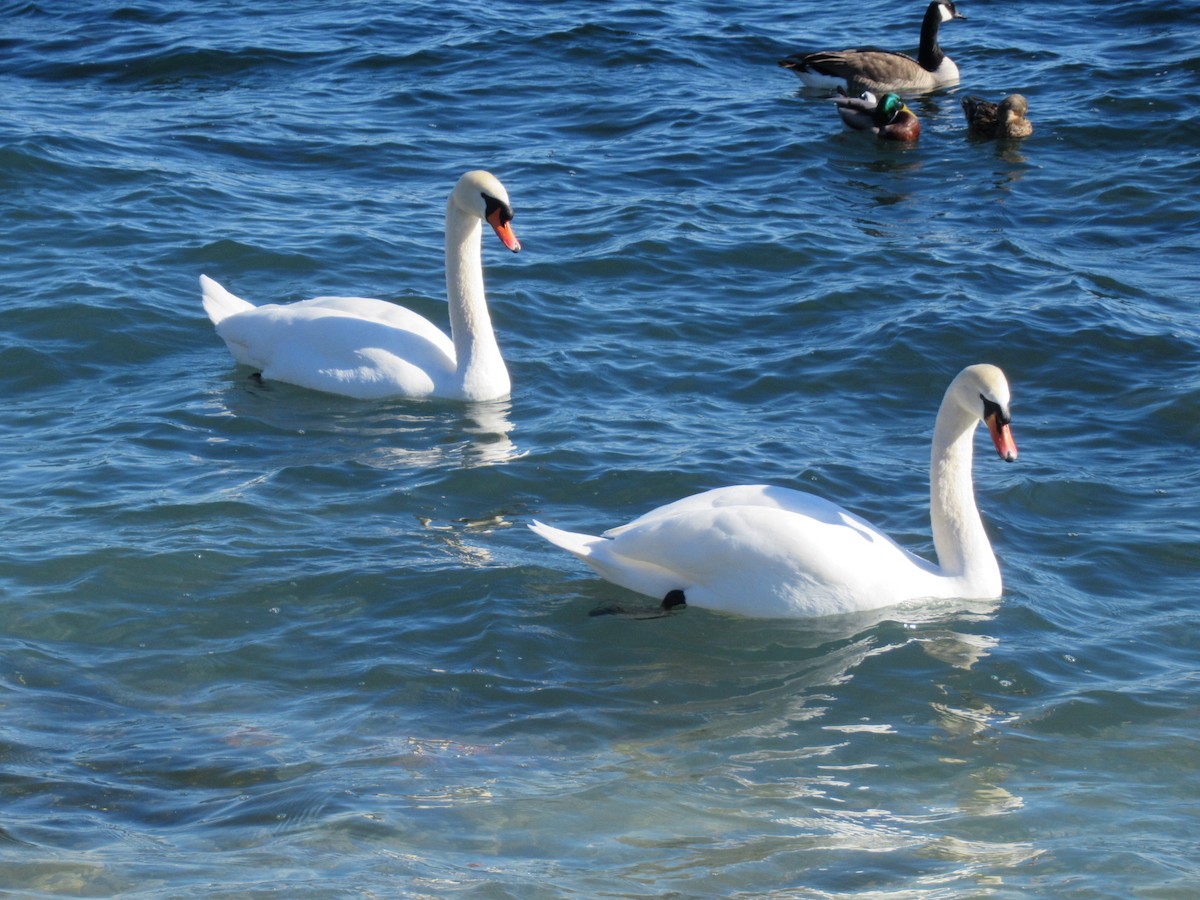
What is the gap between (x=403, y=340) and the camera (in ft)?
31.4

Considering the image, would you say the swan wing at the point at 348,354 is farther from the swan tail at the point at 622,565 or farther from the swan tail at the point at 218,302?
the swan tail at the point at 622,565

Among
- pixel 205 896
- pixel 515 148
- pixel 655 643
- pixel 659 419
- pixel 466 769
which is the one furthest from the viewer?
pixel 515 148

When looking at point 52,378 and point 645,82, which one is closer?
point 52,378

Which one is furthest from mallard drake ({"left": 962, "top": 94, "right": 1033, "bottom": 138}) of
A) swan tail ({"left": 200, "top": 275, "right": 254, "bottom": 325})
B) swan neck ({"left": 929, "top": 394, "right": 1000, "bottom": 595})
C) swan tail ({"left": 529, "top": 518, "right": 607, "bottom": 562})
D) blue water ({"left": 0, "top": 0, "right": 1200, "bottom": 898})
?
swan tail ({"left": 529, "top": 518, "right": 607, "bottom": 562})

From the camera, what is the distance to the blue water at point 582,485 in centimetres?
534

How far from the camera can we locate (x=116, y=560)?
7359 mm

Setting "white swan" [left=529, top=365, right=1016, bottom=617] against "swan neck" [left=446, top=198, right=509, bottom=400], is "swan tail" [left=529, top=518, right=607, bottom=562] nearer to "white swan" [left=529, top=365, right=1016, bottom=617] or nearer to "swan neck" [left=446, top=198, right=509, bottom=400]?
"white swan" [left=529, top=365, right=1016, bottom=617]

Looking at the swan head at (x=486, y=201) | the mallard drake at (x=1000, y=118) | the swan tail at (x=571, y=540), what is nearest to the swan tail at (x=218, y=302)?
the swan head at (x=486, y=201)

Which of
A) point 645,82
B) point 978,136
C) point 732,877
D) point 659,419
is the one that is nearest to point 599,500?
point 659,419

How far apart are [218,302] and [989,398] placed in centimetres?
521

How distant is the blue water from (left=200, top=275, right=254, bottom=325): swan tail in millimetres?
310

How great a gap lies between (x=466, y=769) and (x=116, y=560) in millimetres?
2425

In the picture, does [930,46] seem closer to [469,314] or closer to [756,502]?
[469,314]

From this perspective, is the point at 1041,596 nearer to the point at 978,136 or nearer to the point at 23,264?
the point at 23,264
